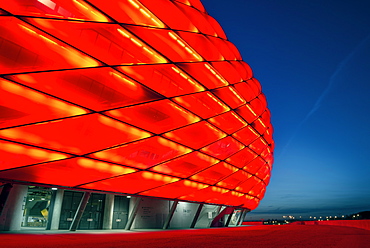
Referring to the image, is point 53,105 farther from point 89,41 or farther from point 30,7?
point 30,7

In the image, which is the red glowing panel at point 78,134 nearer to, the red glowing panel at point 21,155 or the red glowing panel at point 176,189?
the red glowing panel at point 21,155

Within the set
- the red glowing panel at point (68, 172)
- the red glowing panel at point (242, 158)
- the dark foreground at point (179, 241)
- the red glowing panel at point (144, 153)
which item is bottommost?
the dark foreground at point (179, 241)

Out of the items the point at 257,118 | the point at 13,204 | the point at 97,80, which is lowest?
the point at 13,204

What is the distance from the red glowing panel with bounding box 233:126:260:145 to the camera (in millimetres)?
16406

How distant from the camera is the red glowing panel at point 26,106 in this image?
6992mm

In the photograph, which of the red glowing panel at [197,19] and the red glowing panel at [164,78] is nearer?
the red glowing panel at [164,78]

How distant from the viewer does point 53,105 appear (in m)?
7.89

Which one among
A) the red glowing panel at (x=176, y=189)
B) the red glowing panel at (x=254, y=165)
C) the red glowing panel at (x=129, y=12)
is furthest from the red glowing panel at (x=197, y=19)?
the red glowing panel at (x=254, y=165)

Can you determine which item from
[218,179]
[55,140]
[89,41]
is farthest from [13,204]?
[218,179]

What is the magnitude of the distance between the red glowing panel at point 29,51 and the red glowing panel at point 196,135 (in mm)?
5358

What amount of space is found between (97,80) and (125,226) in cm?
996

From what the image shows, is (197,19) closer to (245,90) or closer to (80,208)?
(245,90)

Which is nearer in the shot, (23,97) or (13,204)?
(23,97)

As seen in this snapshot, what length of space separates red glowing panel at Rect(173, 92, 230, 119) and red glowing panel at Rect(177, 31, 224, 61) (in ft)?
6.55
